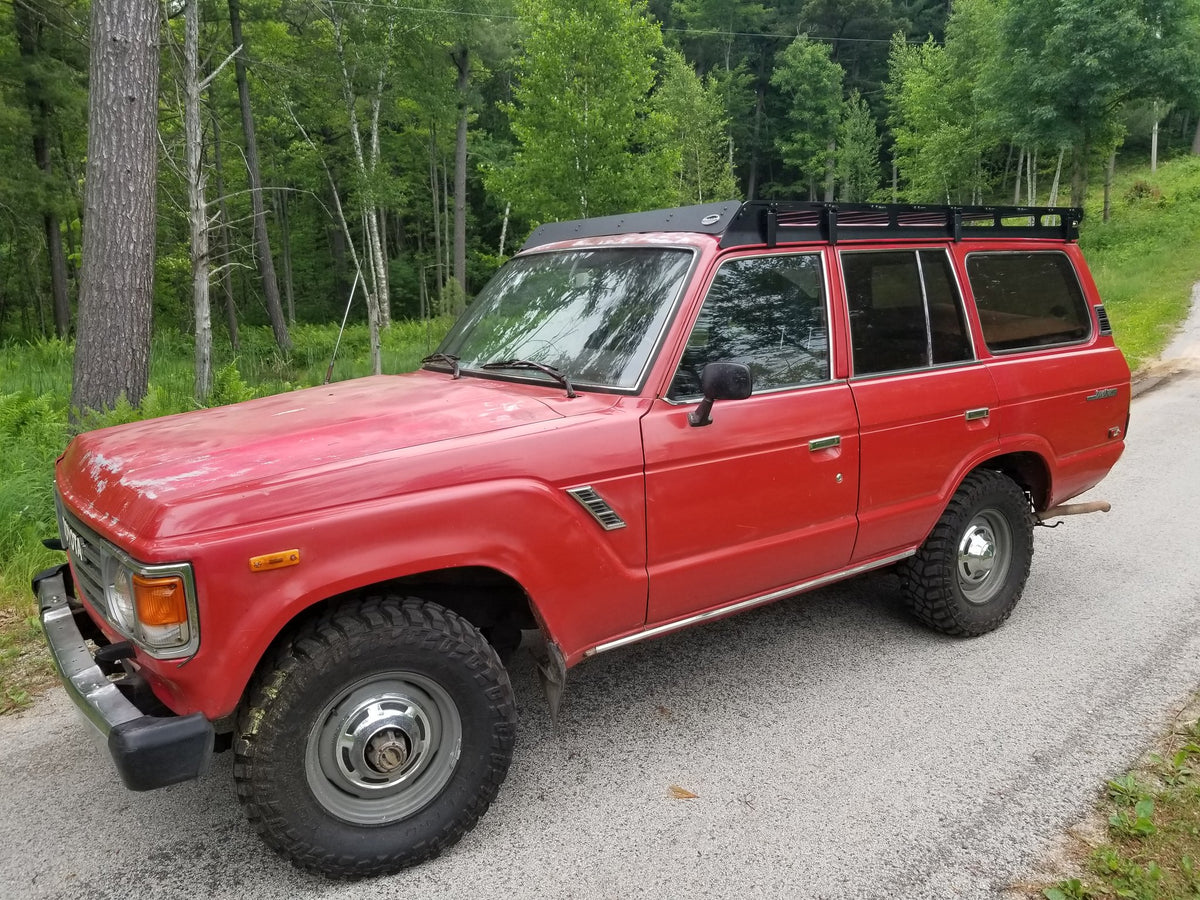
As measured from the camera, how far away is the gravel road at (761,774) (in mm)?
2695

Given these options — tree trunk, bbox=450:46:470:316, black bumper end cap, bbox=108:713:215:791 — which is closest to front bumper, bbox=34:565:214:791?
black bumper end cap, bbox=108:713:215:791

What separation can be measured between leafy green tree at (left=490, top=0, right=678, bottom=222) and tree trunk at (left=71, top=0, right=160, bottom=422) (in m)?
12.2

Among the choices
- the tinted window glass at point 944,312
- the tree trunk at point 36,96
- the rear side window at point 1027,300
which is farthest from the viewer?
the tree trunk at point 36,96

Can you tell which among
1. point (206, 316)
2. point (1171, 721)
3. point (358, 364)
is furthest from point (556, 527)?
point (358, 364)

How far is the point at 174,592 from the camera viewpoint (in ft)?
7.61

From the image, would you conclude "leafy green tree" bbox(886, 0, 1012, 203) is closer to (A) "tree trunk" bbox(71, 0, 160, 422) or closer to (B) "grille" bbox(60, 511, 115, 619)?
(A) "tree trunk" bbox(71, 0, 160, 422)

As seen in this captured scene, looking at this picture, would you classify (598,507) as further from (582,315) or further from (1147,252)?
(1147,252)

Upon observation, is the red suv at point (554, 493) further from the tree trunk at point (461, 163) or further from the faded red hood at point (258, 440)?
the tree trunk at point (461, 163)

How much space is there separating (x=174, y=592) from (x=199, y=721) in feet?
1.24

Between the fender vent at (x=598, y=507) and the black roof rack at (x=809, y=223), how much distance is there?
123cm

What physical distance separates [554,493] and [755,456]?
0.93 meters

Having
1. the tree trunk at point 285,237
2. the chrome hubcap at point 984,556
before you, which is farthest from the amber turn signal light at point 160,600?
the tree trunk at point 285,237

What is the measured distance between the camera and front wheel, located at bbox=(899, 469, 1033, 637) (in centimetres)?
427

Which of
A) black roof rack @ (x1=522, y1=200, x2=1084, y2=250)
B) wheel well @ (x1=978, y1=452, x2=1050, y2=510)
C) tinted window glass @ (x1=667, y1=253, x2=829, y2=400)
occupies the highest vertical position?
black roof rack @ (x1=522, y1=200, x2=1084, y2=250)
